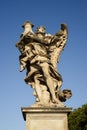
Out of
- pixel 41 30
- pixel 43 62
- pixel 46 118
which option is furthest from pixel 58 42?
pixel 46 118

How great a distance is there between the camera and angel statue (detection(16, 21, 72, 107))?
459 inches

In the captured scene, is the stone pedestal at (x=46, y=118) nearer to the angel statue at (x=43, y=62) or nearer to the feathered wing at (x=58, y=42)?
the angel statue at (x=43, y=62)

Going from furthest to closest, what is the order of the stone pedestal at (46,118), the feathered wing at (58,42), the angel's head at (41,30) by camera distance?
the angel's head at (41,30) < the feathered wing at (58,42) < the stone pedestal at (46,118)

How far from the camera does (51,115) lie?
36.3 ft

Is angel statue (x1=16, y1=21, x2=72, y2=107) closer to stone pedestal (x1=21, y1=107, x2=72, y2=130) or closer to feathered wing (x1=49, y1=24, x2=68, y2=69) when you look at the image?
feathered wing (x1=49, y1=24, x2=68, y2=69)

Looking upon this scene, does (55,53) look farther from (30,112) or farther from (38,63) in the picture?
(30,112)

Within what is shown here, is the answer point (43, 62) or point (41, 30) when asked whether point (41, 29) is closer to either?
point (41, 30)

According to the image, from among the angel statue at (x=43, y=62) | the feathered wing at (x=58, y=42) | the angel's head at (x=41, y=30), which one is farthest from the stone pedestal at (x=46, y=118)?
the angel's head at (x=41, y=30)

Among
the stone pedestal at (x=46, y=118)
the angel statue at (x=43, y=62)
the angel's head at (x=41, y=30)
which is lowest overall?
the stone pedestal at (x=46, y=118)

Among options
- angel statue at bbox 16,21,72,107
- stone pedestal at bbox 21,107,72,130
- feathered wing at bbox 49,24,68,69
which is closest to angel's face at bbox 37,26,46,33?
angel statue at bbox 16,21,72,107

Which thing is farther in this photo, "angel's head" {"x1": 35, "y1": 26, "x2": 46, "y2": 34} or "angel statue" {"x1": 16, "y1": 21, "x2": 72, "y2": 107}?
"angel's head" {"x1": 35, "y1": 26, "x2": 46, "y2": 34}

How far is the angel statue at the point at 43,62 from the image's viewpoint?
11.7 metres

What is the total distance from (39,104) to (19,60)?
2.11 m

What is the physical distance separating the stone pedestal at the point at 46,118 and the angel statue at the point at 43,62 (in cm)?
28
